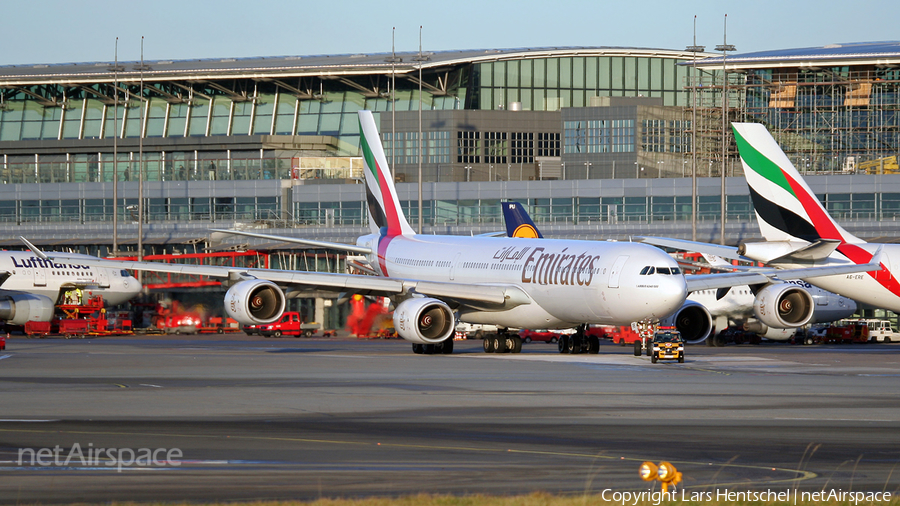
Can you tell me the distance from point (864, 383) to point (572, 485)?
600 inches

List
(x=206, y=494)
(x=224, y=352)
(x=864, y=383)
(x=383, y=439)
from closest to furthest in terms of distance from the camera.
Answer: (x=206, y=494) → (x=383, y=439) → (x=864, y=383) → (x=224, y=352)

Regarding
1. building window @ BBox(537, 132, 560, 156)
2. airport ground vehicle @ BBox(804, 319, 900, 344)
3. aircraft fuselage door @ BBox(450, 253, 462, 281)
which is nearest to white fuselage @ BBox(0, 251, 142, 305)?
aircraft fuselage door @ BBox(450, 253, 462, 281)

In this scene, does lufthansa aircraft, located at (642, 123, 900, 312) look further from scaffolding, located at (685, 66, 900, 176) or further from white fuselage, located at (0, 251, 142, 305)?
scaffolding, located at (685, 66, 900, 176)

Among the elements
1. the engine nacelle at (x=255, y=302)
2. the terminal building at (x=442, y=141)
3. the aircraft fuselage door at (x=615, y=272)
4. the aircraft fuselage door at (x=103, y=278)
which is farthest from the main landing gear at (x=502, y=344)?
the aircraft fuselage door at (x=103, y=278)

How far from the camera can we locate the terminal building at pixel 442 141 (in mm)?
74938

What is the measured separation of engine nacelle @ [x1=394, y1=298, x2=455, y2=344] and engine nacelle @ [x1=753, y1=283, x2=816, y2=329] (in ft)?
33.1

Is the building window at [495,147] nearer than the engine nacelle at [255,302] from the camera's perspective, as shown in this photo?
No

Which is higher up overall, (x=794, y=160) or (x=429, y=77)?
(x=429, y=77)

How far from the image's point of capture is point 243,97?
97.3 metres

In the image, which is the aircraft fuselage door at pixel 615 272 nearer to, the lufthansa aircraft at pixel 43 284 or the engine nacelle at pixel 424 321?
the engine nacelle at pixel 424 321

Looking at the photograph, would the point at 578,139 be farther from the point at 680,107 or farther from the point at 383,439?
the point at 383,439

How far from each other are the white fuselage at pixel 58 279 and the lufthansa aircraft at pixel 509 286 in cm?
2828

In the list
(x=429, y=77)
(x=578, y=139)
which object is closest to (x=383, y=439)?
(x=578, y=139)

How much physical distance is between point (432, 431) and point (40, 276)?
2128 inches
